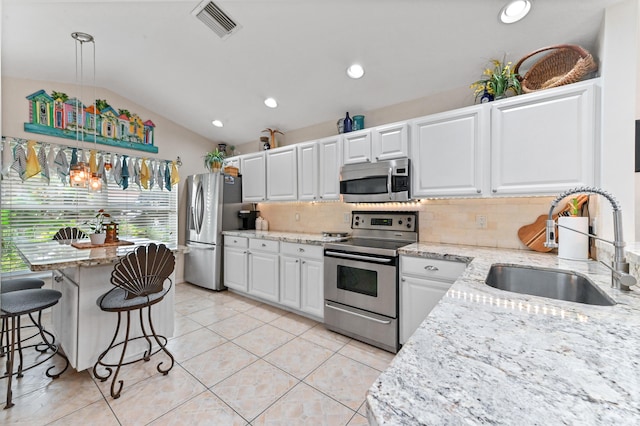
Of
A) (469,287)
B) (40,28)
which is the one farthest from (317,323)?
(40,28)

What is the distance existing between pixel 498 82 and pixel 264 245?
2.85 m

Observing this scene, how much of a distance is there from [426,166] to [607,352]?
6.65 feet

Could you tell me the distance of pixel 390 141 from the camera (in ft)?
9.10

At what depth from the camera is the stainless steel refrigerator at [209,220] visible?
4.05 metres

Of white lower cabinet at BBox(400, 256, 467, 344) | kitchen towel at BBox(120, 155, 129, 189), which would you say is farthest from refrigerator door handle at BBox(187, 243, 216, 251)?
white lower cabinet at BBox(400, 256, 467, 344)

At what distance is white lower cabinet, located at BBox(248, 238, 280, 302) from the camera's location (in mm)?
3404

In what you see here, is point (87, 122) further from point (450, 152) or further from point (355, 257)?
point (450, 152)

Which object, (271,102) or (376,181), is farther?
(271,102)

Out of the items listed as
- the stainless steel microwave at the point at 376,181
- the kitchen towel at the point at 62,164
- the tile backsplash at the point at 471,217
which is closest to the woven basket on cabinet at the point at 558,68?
the tile backsplash at the point at 471,217

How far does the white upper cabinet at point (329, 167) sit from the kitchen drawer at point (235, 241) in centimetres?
124

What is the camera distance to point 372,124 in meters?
3.27

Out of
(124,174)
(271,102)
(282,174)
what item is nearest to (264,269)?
(282,174)

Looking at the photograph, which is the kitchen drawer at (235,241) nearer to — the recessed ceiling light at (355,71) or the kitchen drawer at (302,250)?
the kitchen drawer at (302,250)

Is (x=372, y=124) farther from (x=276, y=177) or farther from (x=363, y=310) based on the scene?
(x=363, y=310)
